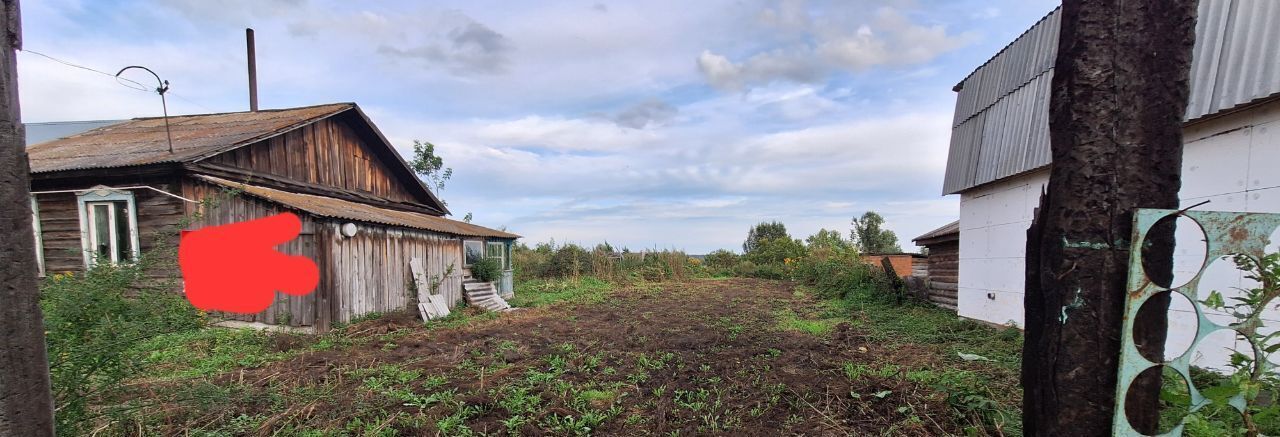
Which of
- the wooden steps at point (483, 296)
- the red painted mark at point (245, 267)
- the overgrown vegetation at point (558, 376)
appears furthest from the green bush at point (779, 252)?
the red painted mark at point (245, 267)

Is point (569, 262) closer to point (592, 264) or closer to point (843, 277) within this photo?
point (592, 264)

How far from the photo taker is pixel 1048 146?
581 cm

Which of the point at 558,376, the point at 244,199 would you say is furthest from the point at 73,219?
the point at 558,376

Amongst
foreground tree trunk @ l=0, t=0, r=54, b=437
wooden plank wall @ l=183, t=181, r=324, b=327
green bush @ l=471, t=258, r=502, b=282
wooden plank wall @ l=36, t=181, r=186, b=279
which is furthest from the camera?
green bush @ l=471, t=258, r=502, b=282

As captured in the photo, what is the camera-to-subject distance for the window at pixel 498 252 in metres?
13.4

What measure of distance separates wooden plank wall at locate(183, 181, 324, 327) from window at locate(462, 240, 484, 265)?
4.72m

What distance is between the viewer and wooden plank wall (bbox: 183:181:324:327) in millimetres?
7285

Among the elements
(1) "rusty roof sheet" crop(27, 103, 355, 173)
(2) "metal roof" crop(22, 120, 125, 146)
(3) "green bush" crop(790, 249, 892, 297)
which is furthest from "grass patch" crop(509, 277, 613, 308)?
(2) "metal roof" crop(22, 120, 125, 146)

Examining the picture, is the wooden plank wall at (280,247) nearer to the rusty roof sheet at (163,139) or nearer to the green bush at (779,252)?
the rusty roof sheet at (163,139)

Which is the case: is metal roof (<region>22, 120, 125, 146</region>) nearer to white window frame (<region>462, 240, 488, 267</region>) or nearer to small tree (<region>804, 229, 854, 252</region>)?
white window frame (<region>462, 240, 488, 267</region>)

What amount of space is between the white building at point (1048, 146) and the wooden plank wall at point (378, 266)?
10002mm

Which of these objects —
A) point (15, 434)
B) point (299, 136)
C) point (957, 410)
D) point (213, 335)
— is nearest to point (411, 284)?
point (213, 335)

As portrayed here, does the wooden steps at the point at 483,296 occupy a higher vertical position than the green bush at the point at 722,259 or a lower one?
higher

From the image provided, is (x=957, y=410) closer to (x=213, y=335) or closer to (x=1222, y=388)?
(x=1222, y=388)
